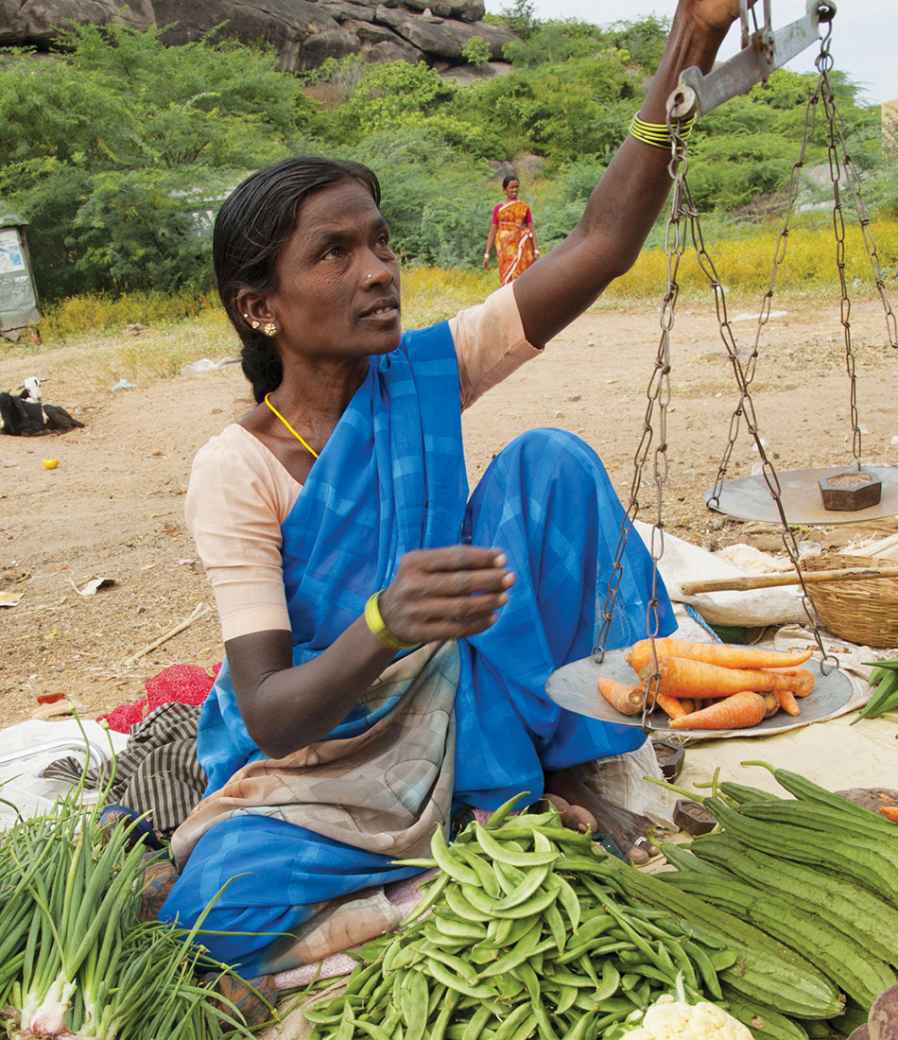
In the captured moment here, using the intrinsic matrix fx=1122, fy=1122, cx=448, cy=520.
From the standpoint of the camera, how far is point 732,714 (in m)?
2.08

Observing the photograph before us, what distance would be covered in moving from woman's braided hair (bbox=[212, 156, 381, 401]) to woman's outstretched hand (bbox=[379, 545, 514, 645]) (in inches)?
31.6

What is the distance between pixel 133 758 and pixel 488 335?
1.44 meters

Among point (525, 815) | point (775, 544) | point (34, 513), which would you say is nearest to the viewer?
point (525, 815)

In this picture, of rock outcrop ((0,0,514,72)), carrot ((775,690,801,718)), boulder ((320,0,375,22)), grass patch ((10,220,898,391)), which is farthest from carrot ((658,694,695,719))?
boulder ((320,0,375,22))

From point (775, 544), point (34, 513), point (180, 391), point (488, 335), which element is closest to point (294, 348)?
point (488, 335)

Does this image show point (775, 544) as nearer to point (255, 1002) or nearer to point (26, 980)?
point (255, 1002)

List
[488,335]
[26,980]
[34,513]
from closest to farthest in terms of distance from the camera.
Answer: [26,980] < [488,335] < [34,513]

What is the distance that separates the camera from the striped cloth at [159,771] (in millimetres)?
2660

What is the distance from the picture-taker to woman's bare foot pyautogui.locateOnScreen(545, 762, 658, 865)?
2.43 metres

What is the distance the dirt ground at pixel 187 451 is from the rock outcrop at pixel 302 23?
14426mm

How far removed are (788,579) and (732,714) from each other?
1531 millimetres

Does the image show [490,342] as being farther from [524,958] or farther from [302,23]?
[302,23]

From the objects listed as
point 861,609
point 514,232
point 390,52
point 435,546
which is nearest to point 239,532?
point 435,546

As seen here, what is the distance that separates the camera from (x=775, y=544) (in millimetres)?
4875
